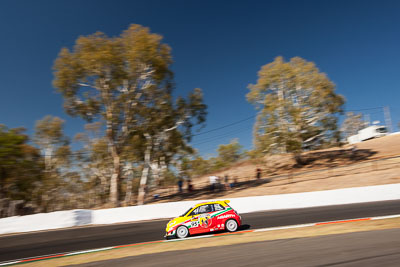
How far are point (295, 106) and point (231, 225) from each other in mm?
24929

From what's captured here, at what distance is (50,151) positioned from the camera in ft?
117

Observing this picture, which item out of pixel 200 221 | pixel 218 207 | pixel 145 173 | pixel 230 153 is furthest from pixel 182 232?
pixel 230 153

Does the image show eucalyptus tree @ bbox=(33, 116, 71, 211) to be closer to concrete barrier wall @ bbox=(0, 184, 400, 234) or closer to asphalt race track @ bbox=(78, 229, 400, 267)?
concrete barrier wall @ bbox=(0, 184, 400, 234)

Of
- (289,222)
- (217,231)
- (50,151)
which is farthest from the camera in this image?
(50,151)

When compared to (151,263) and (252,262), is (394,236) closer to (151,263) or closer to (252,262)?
(252,262)

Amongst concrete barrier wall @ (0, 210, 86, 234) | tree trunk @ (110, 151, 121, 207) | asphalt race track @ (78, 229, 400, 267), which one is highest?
tree trunk @ (110, 151, 121, 207)

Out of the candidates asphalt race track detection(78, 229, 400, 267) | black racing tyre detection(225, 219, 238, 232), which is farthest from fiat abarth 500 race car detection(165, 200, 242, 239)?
asphalt race track detection(78, 229, 400, 267)

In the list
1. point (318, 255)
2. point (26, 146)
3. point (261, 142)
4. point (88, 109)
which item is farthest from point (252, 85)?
point (318, 255)

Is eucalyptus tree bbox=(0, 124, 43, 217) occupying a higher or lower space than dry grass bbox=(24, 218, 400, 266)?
higher

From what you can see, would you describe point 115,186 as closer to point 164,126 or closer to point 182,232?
point 164,126

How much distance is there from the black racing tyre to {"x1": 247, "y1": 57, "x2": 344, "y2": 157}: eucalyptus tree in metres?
21.7

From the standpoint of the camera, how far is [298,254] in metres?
5.77

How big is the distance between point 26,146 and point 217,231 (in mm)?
24962

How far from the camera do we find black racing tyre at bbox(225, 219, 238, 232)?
380 inches
